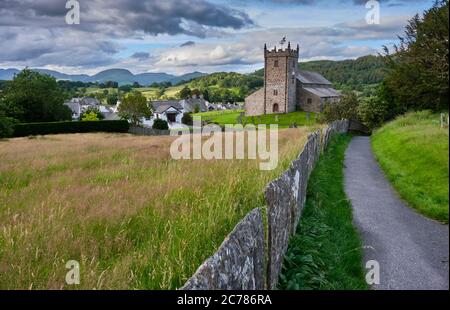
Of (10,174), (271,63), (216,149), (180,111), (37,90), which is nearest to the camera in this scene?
(10,174)

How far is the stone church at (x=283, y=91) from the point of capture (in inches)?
3612

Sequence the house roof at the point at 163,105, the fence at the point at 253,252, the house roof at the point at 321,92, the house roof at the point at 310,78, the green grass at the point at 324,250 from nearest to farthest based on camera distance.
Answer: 1. the fence at the point at 253,252
2. the green grass at the point at 324,250
3. the house roof at the point at 321,92
4. the house roof at the point at 310,78
5. the house roof at the point at 163,105

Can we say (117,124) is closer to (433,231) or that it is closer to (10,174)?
(10,174)

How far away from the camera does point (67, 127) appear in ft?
172

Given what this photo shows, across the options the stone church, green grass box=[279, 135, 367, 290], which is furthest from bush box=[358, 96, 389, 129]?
the stone church

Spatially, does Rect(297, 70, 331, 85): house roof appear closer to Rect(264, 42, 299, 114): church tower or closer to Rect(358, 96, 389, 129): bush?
Rect(264, 42, 299, 114): church tower

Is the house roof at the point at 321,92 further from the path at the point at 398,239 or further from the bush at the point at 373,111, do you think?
the path at the point at 398,239

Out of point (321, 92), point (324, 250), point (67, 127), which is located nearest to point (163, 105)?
point (321, 92)

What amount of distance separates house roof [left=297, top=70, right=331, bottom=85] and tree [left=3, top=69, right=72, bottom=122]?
181 ft

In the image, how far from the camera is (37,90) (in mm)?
65438

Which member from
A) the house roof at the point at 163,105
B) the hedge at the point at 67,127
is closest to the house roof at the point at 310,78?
the house roof at the point at 163,105

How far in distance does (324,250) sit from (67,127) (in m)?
50.6
